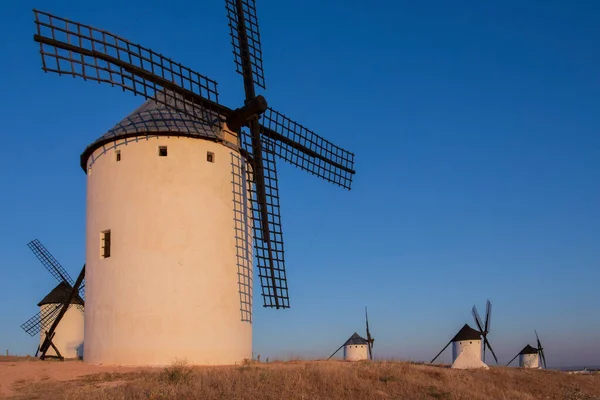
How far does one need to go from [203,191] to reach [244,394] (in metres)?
7.30

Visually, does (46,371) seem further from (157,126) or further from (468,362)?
(468,362)

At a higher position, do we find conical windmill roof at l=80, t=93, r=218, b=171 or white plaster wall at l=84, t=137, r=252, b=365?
conical windmill roof at l=80, t=93, r=218, b=171

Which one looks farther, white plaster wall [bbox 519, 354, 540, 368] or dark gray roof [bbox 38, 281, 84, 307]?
white plaster wall [bbox 519, 354, 540, 368]

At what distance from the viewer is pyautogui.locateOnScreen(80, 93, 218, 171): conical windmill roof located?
17.2 meters

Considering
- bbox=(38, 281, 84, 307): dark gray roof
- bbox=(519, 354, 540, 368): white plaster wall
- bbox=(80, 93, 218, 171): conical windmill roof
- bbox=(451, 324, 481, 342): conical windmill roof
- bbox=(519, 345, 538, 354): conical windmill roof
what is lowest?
bbox=(519, 354, 540, 368): white plaster wall

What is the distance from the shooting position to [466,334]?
41.8 metres

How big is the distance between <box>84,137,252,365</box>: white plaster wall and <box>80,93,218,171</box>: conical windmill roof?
0.84 feet

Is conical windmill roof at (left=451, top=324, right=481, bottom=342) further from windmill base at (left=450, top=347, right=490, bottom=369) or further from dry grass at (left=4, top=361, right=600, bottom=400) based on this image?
dry grass at (left=4, top=361, right=600, bottom=400)

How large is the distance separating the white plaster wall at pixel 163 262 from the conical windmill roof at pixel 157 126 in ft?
0.84

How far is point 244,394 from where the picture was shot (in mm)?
11555

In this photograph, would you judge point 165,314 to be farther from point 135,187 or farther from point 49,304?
point 49,304

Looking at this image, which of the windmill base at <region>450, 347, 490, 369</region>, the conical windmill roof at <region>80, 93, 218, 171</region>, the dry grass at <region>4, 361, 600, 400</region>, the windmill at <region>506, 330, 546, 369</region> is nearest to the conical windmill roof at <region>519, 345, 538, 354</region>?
the windmill at <region>506, 330, 546, 369</region>

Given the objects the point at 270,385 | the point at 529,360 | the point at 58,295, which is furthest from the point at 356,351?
the point at 270,385

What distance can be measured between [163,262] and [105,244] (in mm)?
2204
